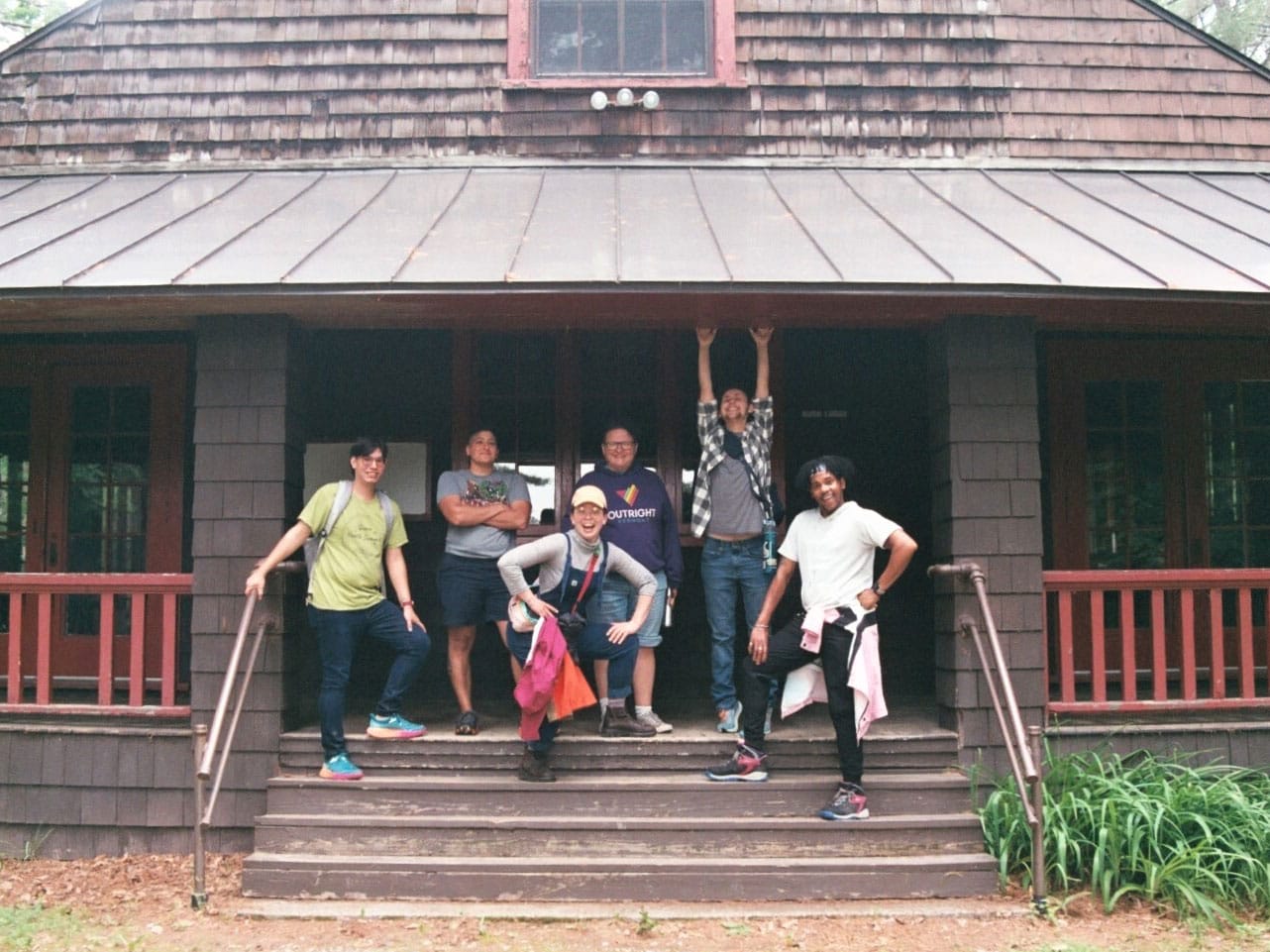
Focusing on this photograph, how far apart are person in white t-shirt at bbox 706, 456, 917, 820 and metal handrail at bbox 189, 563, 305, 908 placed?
222cm

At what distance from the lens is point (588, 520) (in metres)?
5.11

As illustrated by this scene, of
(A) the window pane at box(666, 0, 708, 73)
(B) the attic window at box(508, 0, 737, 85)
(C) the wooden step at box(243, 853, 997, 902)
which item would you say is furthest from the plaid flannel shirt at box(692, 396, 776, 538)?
(A) the window pane at box(666, 0, 708, 73)

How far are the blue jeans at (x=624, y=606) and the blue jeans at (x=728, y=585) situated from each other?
0.27 meters

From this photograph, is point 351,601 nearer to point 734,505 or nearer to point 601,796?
point 601,796

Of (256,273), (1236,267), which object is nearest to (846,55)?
(1236,267)

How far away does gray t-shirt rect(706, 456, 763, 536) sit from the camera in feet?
17.6

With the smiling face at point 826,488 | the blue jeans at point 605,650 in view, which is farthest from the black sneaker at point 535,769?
the smiling face at point 826,488

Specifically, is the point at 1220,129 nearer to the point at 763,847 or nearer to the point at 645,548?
the point at 645,548

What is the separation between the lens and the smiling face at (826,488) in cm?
498

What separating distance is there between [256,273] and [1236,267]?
16.2 feet

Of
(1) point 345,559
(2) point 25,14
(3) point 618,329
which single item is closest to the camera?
(1) point 345,559

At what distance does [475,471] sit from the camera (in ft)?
18.6

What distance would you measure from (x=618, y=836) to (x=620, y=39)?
5.28m

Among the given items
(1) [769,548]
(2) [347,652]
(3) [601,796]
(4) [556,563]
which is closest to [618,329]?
(1) [769,548]
